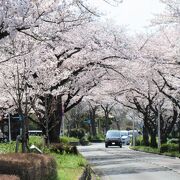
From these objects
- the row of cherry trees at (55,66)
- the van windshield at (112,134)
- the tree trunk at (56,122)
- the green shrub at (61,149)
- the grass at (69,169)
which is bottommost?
the grass at (69,169)

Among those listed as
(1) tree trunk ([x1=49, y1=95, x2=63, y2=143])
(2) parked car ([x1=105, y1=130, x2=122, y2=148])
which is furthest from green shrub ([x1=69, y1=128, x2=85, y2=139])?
(1) tree trunk ([x1=49, y1=95, x2=63, y2=143])

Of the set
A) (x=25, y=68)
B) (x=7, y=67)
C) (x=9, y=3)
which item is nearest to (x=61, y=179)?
(x=9, y=3)

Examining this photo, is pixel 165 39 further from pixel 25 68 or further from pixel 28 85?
pixel 25 68

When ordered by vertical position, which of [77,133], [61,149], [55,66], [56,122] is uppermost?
[55,66]

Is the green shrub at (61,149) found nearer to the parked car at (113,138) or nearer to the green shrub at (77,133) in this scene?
the parked car at (113,138)

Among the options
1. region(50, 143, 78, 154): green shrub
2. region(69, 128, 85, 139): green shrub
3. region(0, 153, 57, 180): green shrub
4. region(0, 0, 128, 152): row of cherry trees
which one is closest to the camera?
region(0, 153, 57, 180): green shrub

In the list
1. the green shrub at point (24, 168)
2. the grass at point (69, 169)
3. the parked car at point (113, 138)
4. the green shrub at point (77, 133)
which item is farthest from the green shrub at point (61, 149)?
the green shrub at point (77, 133)

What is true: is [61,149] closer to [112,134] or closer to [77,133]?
[112,134]

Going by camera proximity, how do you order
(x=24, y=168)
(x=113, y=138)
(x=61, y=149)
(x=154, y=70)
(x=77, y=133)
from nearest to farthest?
(x=24, y=168) → (x=61, y=149) → (x=154, y=70) → (x=113, y=138) → (x=77, y=133)

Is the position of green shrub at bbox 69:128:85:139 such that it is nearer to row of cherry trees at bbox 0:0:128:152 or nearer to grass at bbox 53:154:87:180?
row of cherry trees at bbox 0:0:128:152

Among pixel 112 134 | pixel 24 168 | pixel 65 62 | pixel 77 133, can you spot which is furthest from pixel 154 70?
pixel 77 133

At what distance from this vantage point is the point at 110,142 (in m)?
50.2

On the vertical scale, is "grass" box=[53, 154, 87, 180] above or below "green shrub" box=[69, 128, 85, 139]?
below

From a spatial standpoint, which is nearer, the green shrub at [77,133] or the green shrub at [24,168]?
the green shrub at [24,168]
